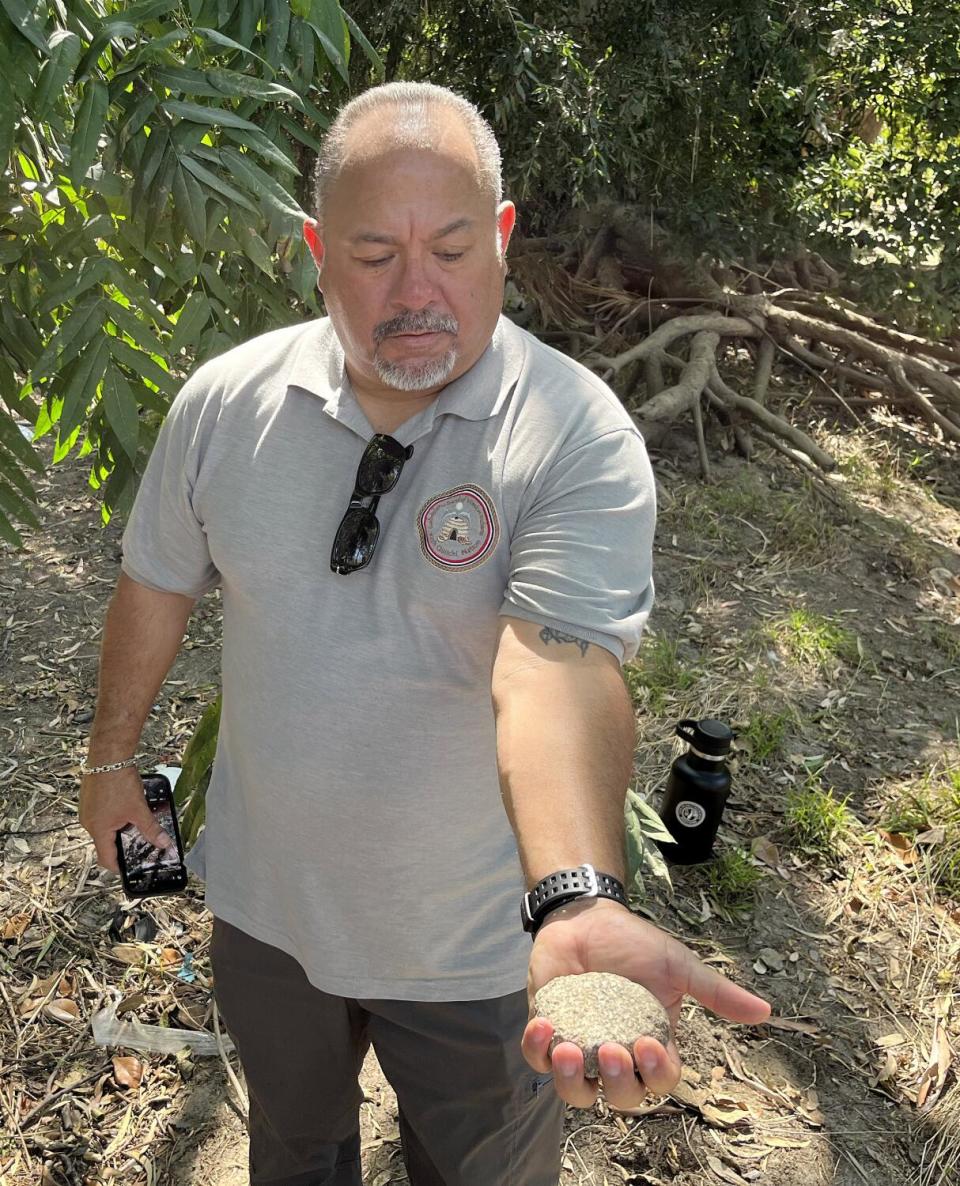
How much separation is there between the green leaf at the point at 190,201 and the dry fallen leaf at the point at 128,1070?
6.15 feet

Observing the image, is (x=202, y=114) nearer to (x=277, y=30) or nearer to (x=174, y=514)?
(x=277, y=30)

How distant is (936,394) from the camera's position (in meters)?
5.91

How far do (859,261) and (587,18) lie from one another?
2.06 metres

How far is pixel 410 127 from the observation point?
146 centimetres

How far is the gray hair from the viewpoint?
1464 mm

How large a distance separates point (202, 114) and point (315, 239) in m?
0.29

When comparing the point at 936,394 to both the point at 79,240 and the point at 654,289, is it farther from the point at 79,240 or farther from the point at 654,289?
the point at 79,240

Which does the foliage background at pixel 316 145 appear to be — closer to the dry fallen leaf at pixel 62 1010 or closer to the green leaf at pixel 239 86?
the green leaf at pixel 239 86

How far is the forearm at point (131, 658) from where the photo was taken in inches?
71.2

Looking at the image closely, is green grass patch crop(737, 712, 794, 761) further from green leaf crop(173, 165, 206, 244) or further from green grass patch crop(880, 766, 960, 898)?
green leaf crop(173, 165, 206, 244)

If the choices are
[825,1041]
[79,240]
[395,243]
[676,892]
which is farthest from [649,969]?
[676,892]

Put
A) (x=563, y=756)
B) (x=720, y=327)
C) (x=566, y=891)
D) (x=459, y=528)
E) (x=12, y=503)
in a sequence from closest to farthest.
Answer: (x=566, y=891) < (x=563, y=756) < (x=459, y=528) < (x=12, y=503) < (x=720, y=327)

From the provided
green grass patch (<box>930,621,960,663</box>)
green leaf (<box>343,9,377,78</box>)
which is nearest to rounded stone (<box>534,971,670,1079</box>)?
green leaf (<box>343,9,377,78</box>)

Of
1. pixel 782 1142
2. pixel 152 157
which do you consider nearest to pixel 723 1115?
pixel 782 1142
